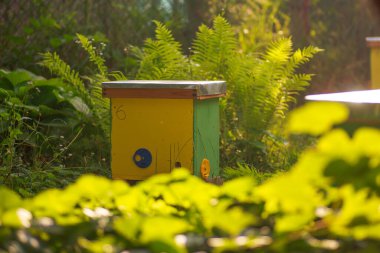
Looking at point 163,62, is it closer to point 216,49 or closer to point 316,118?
point 216,49

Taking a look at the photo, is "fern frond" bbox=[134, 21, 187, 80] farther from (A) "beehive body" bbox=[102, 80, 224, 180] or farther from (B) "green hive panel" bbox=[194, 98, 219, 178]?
(A) "beehive body" bbox=[102, 80, 224, 180]

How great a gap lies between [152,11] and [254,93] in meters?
3.02

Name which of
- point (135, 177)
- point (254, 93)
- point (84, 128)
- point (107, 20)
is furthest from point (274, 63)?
point (107, 20)

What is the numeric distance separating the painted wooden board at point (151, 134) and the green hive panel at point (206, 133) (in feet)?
0.14

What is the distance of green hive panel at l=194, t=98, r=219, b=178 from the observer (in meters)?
4.41

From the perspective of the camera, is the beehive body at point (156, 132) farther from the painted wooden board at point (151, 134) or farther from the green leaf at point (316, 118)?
the green leaf at point (316, 118)

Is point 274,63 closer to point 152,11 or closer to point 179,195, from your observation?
point 152,11

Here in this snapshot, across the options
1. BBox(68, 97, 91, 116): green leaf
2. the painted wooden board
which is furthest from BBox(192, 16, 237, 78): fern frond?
the painted wooden board

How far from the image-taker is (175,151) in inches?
174

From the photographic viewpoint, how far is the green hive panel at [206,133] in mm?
4414

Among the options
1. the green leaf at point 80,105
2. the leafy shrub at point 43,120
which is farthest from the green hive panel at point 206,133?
the green leaf at point 80,105

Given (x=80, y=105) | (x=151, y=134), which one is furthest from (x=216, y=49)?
Result: (x=151, y=134)

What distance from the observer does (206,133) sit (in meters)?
4.57

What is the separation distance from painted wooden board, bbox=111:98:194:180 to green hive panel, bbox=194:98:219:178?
4 cm
